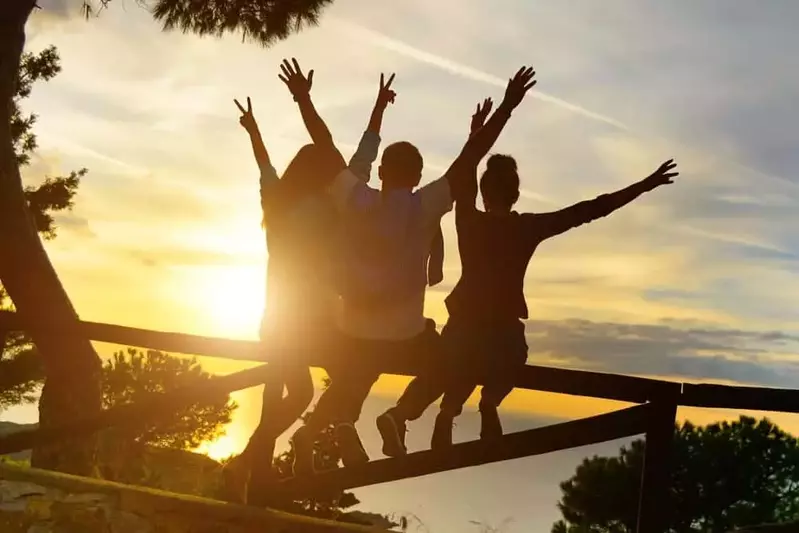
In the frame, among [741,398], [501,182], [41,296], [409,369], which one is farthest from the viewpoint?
[41,296]

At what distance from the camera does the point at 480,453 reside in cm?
A: 445

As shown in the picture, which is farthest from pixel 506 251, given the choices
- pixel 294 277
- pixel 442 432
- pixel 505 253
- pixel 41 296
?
pixel 41 296

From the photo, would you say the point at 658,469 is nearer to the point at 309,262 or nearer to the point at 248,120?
the point at 309,262

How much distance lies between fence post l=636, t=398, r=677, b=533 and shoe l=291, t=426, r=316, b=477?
1683 millimetres

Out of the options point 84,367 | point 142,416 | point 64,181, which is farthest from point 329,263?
point 64,181

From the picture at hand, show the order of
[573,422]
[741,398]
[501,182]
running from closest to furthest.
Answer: [741,398]
[573,422]
[501,182]

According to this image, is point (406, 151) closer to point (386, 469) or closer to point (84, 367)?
point (386, 469)

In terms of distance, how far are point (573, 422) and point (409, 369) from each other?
0.86 metres

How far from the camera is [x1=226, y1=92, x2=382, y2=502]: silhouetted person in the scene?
457cm

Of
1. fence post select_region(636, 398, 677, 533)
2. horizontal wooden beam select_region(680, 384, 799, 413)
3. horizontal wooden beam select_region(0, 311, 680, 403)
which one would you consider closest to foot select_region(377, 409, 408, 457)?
horizontal wooden beam select_region(0, 311, 680, 403)

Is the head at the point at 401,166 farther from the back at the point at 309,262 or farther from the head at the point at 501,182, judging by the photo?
the head at the point at 501,182

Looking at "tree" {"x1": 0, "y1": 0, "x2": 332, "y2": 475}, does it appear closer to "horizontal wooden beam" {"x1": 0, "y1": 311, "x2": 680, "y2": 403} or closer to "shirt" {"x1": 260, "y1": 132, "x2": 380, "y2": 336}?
"horizontal wooden beam" {"x1": 0, "y1": 311, "x2": 680, "y2": 403}

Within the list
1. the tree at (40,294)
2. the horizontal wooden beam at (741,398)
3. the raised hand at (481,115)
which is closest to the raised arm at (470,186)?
the raised hand at (481,115)

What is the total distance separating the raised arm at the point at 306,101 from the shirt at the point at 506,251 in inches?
36.5
